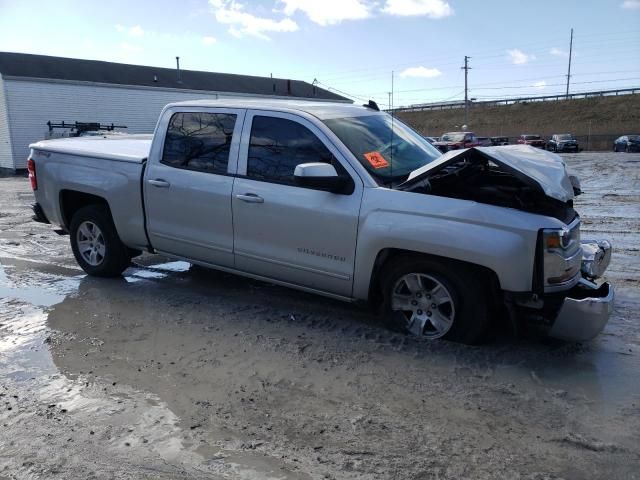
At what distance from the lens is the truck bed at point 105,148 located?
6059 mm

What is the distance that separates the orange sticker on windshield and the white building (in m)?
29.2

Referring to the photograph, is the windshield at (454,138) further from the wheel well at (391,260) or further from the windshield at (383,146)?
the wheel well at (391,260)

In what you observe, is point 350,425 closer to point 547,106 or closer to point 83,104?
point 83,104

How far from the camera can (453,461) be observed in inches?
117

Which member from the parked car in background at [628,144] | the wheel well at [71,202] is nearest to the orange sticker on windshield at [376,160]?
the wheel well at [71,202]

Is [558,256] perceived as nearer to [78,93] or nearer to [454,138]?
[78,93]

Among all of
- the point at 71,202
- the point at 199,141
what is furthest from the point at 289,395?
the point at 71,202

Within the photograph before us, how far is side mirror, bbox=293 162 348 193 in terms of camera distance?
436cm

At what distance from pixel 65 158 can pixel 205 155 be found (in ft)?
7.02

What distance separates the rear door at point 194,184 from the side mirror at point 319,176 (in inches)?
40.1

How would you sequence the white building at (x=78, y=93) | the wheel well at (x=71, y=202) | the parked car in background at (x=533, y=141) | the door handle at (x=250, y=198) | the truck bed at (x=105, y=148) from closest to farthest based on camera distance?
the door handle at (x=250, y=198), the truck bed at (x=105, y=148), the wheel well at (x=71, y=202), the white building at (x=78, y=93), the parked car in background at (x=533, y=141)

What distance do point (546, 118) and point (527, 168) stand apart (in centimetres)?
7665

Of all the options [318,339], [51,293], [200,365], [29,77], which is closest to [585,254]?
[318,339]

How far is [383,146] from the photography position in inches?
197
